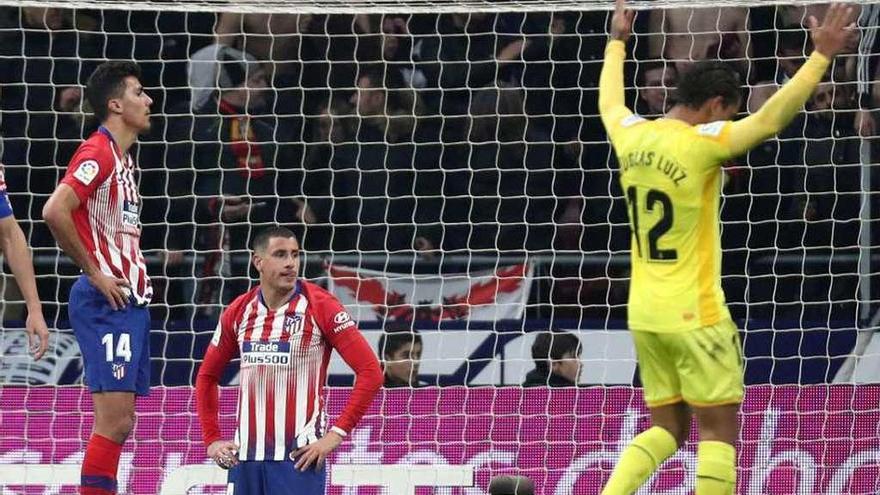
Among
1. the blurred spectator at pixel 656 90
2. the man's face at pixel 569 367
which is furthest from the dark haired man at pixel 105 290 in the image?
the blurred spectator at pixel 656 90

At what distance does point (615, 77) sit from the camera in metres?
6.55

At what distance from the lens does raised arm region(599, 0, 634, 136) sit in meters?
6.48

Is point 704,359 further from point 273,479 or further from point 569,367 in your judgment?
point 569,367

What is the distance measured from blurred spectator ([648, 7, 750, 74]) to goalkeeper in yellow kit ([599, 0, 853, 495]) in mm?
3793

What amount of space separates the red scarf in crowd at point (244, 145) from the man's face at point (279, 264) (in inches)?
127

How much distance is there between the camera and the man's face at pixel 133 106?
7.48 metres

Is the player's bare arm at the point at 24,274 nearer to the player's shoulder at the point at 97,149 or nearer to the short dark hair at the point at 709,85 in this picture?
the player's shoulder at the point at 97,149

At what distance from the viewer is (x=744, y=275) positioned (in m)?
10.0

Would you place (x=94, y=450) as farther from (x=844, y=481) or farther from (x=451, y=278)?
(x=844, y=481)

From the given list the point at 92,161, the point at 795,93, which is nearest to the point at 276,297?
the point at 92,161

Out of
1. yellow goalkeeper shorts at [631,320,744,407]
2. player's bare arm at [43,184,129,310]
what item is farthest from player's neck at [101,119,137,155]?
yellow goalkeeper shorts at [631,320,744,407]

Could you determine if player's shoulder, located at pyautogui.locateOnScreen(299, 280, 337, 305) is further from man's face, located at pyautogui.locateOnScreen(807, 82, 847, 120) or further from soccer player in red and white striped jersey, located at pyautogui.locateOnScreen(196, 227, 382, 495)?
man's face, located at pyautogui.locateOnScreen(807, 82, 847, 120)

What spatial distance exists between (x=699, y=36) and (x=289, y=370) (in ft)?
13.8

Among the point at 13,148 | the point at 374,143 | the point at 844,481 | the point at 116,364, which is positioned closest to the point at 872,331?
the point at 844,481
